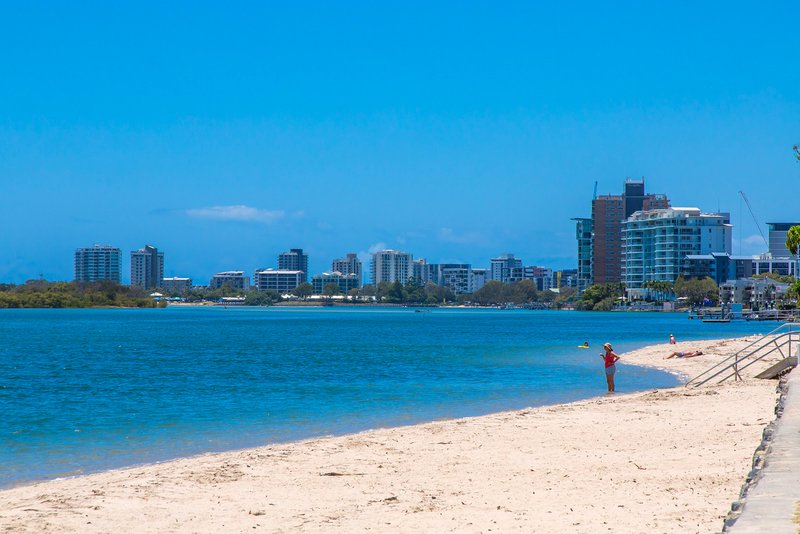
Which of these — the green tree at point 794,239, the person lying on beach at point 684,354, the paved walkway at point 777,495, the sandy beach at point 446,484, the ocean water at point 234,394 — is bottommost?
the ocean water at point 234,394

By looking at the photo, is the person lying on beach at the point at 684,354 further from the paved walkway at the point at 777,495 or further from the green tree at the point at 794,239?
the paved walkway at the point at 777,495

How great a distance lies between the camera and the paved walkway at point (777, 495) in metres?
8.27

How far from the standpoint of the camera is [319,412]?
28641mm

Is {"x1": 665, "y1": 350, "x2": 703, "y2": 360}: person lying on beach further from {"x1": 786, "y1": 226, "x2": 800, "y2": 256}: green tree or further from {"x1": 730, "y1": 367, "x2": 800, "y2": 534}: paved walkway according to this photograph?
{"x1": 730, "y1": 367, "x2": 800, "y2": 534}: paved walkway

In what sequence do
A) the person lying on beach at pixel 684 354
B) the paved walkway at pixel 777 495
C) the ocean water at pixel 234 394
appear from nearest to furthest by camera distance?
the paved walkway at pixel 777 495 < the ocean water at pixel 234 394 < the person lying on beach at pixel 684 354

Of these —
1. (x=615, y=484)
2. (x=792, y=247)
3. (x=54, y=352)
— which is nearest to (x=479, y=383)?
(x=792, y=247)

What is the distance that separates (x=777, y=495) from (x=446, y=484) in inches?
227

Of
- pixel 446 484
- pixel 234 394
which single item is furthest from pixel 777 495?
pixel 234 394

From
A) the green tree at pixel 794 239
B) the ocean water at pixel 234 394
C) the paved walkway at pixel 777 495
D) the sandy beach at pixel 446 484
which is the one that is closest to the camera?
the paved walkway at pixel 777 495

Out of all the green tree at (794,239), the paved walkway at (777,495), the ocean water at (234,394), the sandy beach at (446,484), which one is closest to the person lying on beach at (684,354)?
the ocean water at (234,394)

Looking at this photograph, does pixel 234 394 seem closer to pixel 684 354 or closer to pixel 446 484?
pixel 446 484

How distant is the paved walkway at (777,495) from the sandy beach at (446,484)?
0.74 metres

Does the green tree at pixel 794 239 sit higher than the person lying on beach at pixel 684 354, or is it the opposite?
the green tree at pixel 794 239

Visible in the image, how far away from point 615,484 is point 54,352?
59.9 meters
